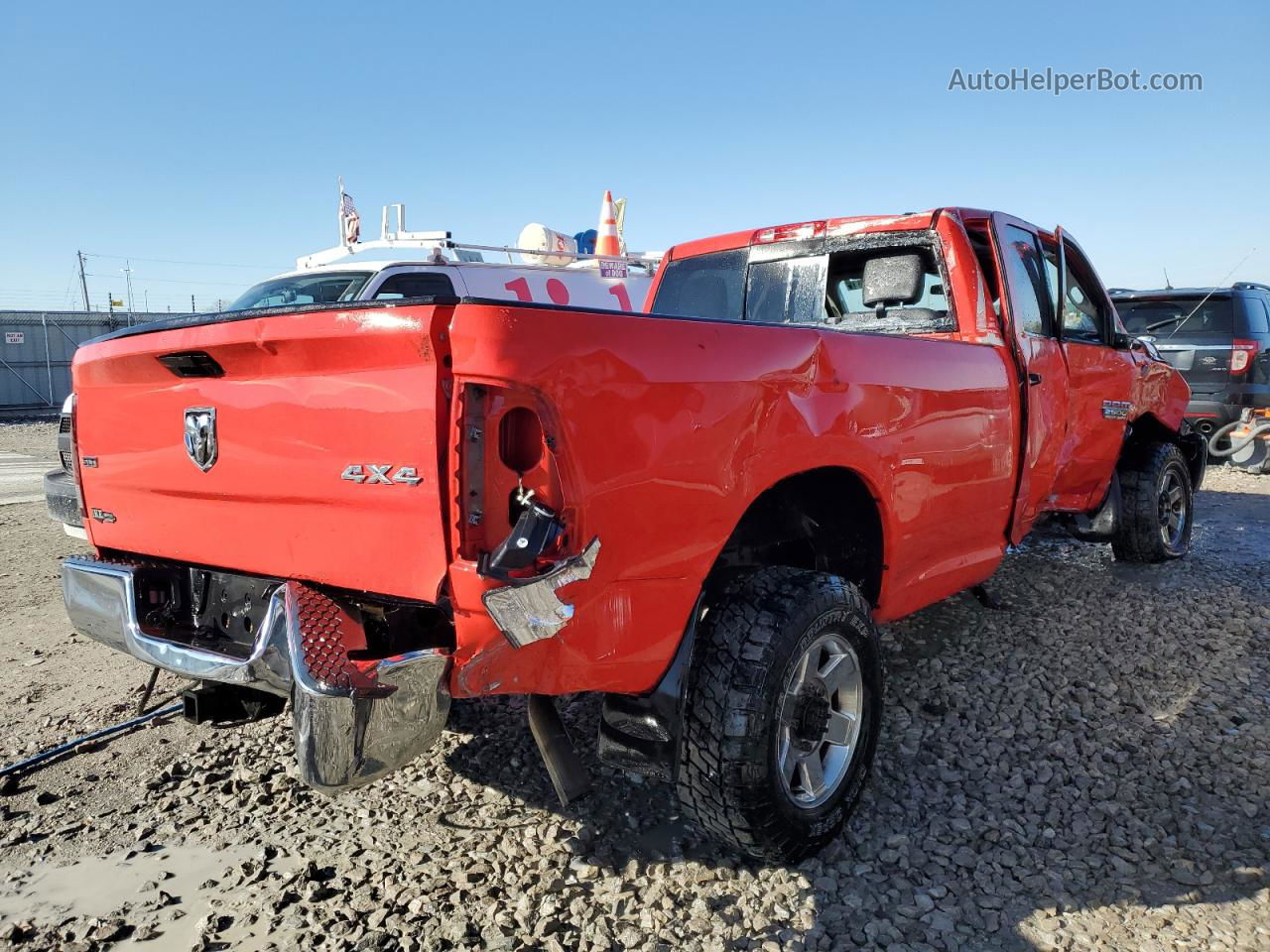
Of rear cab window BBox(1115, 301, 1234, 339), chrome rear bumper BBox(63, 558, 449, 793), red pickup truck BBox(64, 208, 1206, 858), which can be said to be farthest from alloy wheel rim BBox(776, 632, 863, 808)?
rear cab window BBox(1115, 301, 1234, 339)

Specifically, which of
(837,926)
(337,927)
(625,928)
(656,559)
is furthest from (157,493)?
(837,926)

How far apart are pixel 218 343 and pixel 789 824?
1.98 meters

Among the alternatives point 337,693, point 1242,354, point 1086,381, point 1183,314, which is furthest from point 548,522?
point 1242,354

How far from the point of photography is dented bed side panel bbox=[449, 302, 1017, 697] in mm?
1765

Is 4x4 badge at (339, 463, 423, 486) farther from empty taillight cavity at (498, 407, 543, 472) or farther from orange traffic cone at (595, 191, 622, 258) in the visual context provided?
orange traffic cone at (595, 191, 622, 258)

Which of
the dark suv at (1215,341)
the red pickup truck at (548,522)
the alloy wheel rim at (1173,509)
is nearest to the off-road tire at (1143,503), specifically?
the alloy wheel rim at (1173,509)

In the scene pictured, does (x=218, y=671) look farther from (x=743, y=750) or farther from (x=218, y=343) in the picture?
(x=743, y=750)

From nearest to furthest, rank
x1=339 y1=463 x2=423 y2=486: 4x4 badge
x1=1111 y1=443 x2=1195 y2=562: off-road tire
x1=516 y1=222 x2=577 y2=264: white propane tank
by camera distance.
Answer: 1. x1=339 y1=463 x2=423 y2=486: 4x4 badge
2. x1=1111 y1=443 x2=1195 y2=562: off-road tire
3. x1=516 y1=222 x2=577 y2=264: white propane tank

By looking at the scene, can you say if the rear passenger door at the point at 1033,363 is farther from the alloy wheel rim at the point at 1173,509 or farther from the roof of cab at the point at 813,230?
the alloy wheel rim at the point at 1173,509

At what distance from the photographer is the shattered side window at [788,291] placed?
388 centimetres

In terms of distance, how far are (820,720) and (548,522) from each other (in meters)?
1.17

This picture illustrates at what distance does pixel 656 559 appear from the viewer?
200 centimetres

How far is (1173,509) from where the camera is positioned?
546cm

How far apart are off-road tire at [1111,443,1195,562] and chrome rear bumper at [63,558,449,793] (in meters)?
4.70
